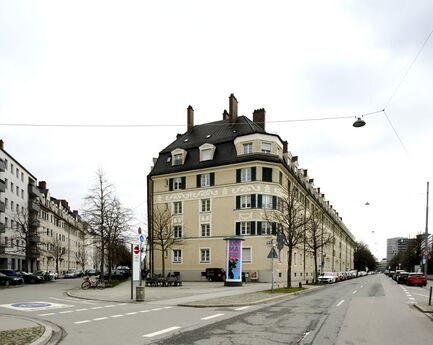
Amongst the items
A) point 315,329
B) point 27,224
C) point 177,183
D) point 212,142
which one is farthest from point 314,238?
point 27,224

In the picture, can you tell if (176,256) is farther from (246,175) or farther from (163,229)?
(246,175)

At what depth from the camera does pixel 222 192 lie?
51062mm

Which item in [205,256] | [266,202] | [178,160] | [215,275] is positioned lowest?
[215,275]

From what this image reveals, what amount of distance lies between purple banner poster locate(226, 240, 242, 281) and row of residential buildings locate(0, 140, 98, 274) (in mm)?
17777

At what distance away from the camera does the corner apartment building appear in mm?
48000

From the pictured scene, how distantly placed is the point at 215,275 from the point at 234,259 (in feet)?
44.0

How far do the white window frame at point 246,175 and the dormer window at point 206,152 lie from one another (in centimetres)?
526

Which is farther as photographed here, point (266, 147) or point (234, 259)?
point (266, 147)

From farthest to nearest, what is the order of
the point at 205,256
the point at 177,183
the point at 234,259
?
the point at 177,183
the point at 205,256
the point at 234,259

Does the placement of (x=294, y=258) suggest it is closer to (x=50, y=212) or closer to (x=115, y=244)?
(x=115, y=244)

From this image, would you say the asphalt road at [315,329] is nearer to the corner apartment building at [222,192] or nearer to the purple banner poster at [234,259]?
the purple banner poster at [234,259]

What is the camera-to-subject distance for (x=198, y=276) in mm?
50938

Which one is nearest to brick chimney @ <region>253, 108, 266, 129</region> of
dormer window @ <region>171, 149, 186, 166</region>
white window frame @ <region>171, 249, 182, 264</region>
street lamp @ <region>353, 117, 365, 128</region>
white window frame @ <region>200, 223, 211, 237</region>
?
dormer window @ <region>171, 149, 186, 166</region>

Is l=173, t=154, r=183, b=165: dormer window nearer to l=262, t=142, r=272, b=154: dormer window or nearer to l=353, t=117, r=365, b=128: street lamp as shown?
l=262, t=142, r=272, b=154: dormer window
